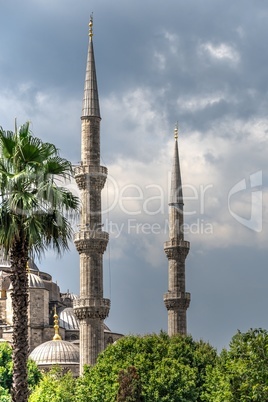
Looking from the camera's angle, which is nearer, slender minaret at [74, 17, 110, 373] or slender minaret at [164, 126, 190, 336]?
slender minaret at [74, 17, 110, 373]

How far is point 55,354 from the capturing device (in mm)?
73875

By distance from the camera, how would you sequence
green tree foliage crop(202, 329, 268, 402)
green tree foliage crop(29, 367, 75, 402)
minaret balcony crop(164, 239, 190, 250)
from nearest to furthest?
green tree foliage crop(202, 329, 268, 402)
green tree foliage crop(29, 367, 75, 402)
minaret balcony crop(164, 239, 190, 250)

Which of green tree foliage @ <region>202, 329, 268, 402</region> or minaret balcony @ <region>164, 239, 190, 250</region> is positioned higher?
minaret balcony @ <region>164, 239, 190, 250</region>

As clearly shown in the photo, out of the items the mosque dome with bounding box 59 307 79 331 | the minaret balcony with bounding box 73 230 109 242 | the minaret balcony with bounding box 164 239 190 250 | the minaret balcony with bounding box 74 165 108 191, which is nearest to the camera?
the minaret balcony with bounding box 73 230 109 242

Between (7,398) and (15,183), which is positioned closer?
(15,183)

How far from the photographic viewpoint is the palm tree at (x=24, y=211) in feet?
65.8

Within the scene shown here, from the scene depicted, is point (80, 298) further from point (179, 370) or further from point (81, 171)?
point (179, 370)

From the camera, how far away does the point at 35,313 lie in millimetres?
82000

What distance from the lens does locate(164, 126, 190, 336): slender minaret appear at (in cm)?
6494

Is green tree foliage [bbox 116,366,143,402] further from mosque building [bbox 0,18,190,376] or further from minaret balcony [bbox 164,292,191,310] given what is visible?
minaret balcony [bbox 164,292,191,310]

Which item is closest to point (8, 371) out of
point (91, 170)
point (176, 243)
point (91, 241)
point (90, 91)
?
point (176, 243)

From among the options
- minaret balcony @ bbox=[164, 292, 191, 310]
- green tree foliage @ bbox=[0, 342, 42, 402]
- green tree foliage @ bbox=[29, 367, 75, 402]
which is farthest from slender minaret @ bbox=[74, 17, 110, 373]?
green tree foliage @ bbox=[0, 342, 42, 402]

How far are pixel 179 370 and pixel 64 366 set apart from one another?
3035cm

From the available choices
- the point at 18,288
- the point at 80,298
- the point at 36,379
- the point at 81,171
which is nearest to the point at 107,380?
the point at 80,298
